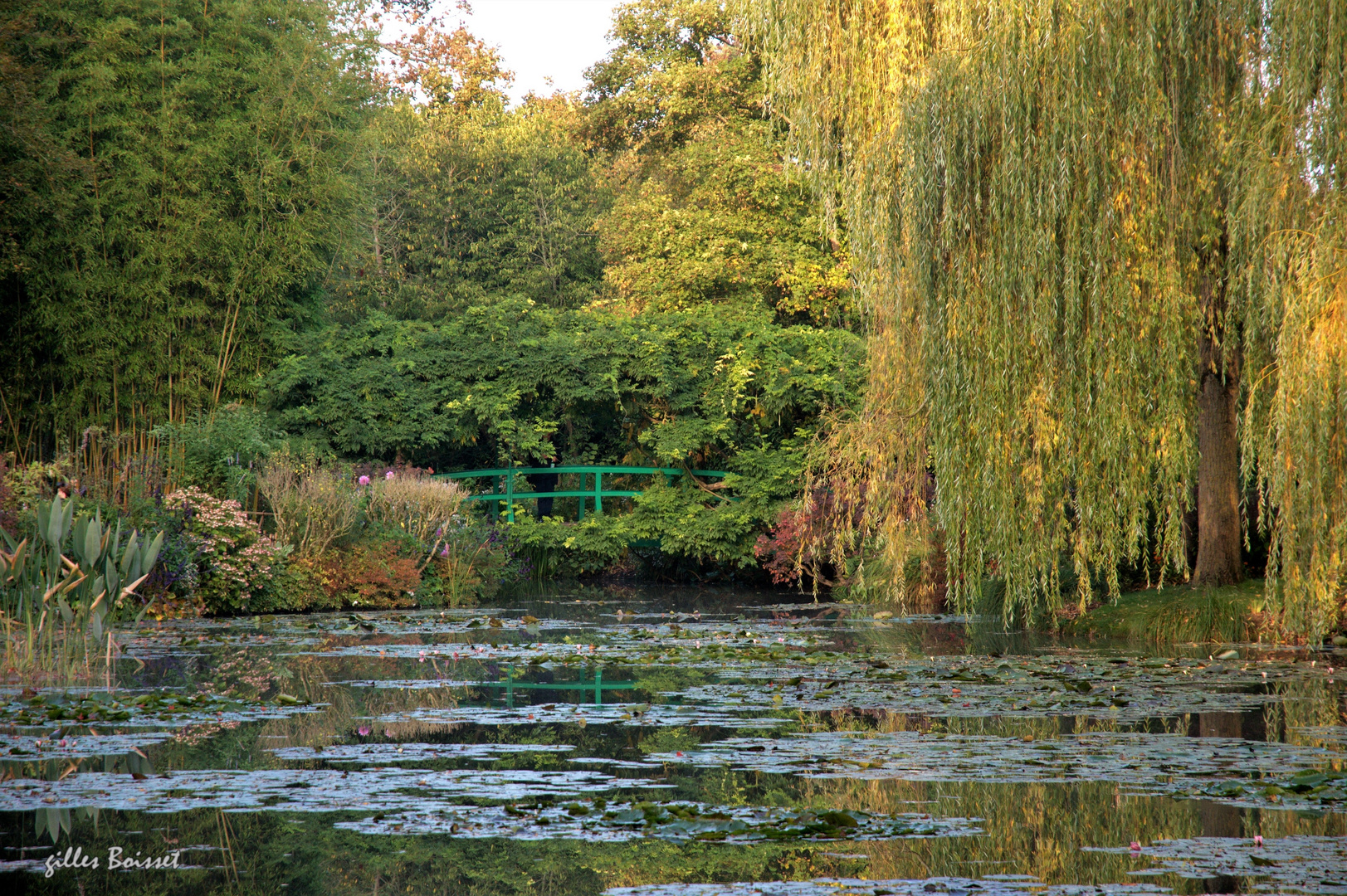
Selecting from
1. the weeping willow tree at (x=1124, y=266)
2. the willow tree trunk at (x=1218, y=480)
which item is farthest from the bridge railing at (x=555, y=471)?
the weeping willow tree at (x=1124, y=266)

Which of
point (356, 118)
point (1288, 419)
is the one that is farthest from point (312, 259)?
point (1288, 419)

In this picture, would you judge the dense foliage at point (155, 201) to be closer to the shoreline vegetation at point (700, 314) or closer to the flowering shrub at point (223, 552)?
the shoreline vegetation at point (700, 314)

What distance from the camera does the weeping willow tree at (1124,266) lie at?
693 centimetres

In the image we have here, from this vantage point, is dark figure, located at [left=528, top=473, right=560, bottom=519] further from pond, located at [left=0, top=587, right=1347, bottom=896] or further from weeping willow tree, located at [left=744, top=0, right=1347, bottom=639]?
weeping willow tree, located at [left=744, top=0, right=1347, bottom=639]

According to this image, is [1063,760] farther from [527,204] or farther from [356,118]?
[527,204]

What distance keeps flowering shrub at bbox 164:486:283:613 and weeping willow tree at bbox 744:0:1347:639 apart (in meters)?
7.31

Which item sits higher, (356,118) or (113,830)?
(356,118)

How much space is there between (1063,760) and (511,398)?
15065mm

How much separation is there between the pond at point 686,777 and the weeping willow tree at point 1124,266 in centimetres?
103

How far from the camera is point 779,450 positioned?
18.6 metres

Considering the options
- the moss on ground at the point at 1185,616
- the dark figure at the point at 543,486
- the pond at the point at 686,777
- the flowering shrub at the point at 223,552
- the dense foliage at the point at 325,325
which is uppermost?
the dense foliage at the point at 325,325

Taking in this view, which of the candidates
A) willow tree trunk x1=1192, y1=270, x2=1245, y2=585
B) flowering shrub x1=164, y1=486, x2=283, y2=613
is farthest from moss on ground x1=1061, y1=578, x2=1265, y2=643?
flowering shrub x1=164, y1=486, x2=283, y2=613

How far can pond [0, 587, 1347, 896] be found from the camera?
3.35m

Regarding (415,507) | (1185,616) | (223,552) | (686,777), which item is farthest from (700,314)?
(686,777)
